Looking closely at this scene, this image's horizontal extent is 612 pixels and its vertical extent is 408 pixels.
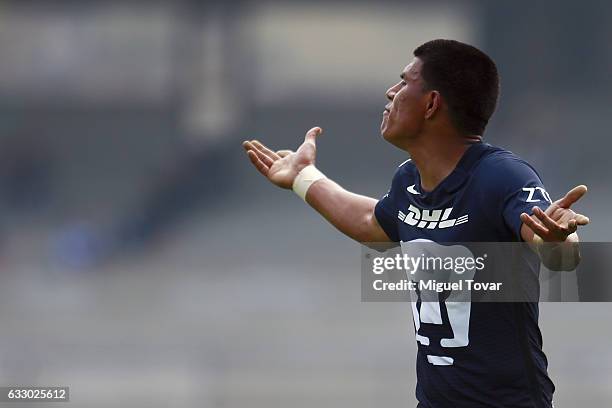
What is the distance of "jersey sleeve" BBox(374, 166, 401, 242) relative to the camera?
3.28 m

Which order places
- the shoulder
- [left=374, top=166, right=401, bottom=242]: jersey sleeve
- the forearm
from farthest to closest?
the forearm < [left=374, top=166, right=401, bottom=242]: jersey sleeve < the shoulder

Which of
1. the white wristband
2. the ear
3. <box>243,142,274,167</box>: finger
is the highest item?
<box>243,142,274,167</box>: finger

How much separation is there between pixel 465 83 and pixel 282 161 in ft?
2.97

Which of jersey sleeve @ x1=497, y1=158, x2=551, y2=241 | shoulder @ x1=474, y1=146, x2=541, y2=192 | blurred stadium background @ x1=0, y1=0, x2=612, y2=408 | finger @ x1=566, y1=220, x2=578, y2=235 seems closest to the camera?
finger @ x1=566, y1=220, x2=578, y2=235

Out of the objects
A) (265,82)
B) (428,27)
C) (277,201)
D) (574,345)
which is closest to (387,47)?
(428,27)

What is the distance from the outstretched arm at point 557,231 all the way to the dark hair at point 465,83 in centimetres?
55

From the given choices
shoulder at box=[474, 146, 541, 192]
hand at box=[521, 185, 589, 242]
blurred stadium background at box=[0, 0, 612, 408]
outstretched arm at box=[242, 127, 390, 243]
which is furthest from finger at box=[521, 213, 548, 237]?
blurred stadium background at box=[0, 0, 612, 408]

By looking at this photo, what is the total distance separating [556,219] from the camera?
8.11 ft

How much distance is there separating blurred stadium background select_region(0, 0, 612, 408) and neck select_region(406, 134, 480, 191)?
803cm

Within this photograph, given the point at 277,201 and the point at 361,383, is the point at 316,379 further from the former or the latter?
the point at 277,201

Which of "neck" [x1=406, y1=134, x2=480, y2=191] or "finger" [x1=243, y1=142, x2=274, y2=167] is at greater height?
"finger" [x1=243, y1=142, x2=274, y2=167]

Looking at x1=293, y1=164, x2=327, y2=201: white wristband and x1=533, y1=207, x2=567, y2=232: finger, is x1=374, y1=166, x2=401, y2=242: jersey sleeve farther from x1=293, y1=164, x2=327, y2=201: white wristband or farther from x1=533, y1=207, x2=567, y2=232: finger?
x1=533, y1=207, x2=567, y2=232: finger

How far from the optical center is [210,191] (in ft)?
44.3

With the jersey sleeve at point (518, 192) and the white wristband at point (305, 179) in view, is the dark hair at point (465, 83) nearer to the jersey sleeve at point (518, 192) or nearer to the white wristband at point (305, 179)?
the jersey sleeve at point (518, 192)
